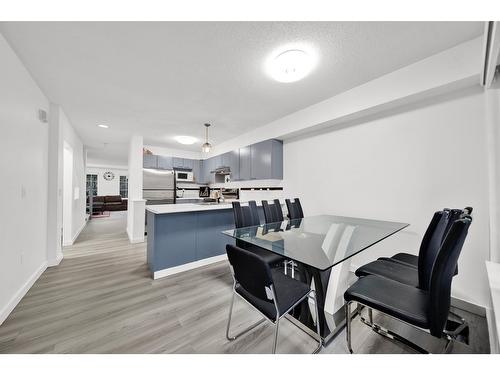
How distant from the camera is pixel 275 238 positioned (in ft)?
5.94

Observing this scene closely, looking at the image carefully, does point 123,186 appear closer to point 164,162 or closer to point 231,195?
point 164,162

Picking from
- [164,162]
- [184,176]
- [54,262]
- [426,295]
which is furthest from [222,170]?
[426,295]

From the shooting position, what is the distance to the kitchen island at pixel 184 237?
2521mm

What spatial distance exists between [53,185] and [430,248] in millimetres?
4386

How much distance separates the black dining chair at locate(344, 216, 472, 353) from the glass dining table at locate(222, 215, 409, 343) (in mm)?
229

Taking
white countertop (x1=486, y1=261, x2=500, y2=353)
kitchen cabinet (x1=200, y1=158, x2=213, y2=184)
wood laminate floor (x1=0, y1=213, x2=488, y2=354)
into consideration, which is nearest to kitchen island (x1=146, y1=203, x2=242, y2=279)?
wood laminate floor (x1=0, y1=213, x2=488, y2=354)

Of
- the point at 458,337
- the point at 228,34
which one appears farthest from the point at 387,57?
the point at 458,337

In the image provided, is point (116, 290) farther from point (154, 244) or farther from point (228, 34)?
point (228, 34)

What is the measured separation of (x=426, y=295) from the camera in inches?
48.5

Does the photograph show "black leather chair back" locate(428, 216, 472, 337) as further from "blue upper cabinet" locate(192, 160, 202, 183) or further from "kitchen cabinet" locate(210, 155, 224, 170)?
"blue upper cabinet" locate(192, 160, 202, 183)
